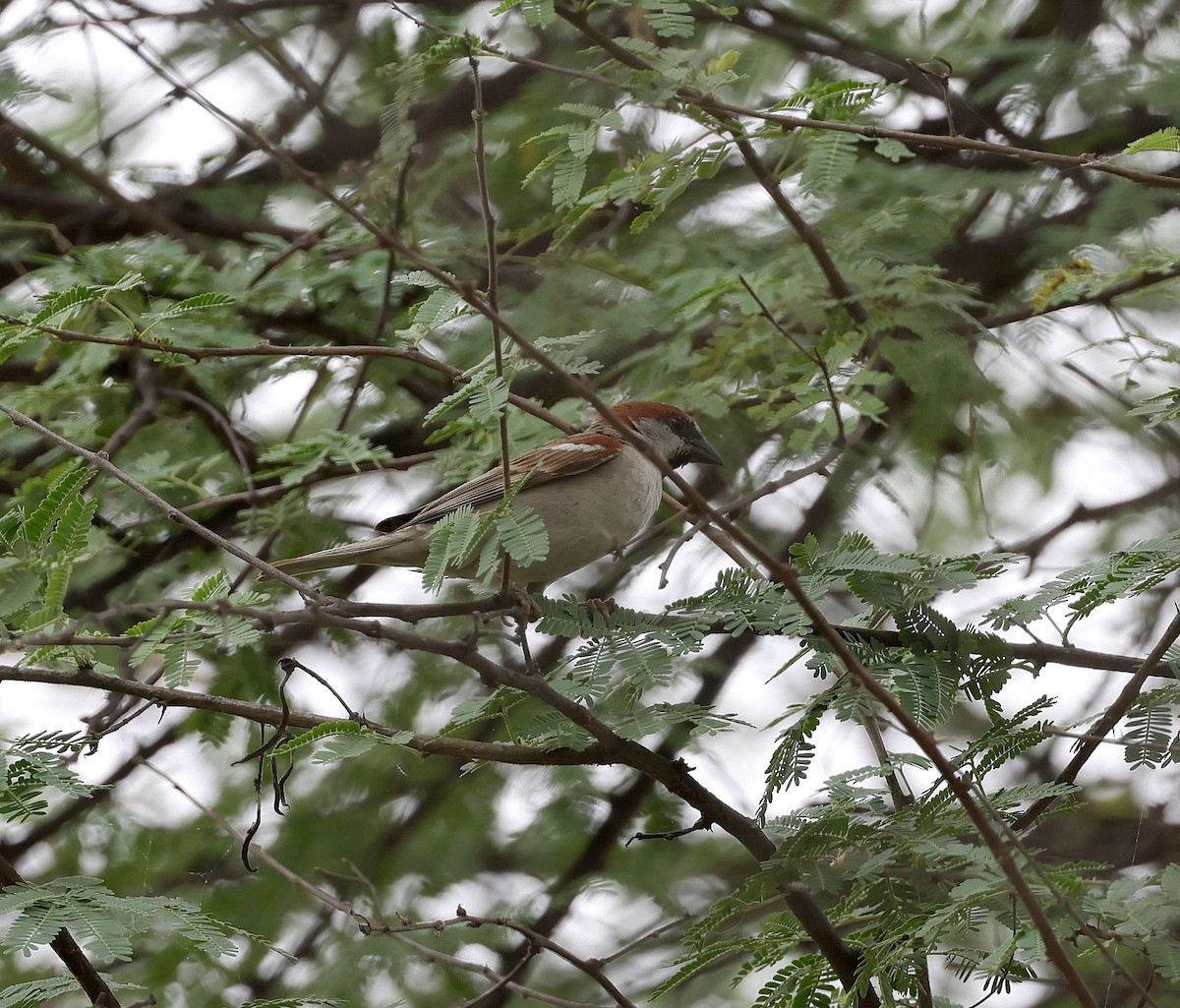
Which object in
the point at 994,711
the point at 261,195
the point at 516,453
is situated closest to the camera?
the point at 994,711

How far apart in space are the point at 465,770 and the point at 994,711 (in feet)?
4.52

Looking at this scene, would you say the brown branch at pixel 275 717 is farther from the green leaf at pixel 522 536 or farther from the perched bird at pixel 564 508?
the perched bird at pixel 564 508

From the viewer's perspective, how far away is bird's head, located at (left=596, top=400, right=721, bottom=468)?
5352 millimetres

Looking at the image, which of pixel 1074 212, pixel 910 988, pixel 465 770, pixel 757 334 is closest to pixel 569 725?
pixel 465 770

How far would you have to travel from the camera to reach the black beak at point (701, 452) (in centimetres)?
552

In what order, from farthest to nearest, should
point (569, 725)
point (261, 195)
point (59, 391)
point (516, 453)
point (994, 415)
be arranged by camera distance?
1. point (261, 195)
2. point (994, 415)
3. point (59, 391)
4. point (516, 453)
5. point (569, 725)

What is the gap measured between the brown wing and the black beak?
0.65 meters

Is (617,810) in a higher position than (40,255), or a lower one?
lower

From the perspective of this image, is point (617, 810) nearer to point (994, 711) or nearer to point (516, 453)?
point (516, 453)

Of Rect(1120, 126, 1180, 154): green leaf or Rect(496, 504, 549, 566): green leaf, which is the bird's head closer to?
Rect(496, 504, 549, 566): green leaf

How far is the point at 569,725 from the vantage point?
289cm

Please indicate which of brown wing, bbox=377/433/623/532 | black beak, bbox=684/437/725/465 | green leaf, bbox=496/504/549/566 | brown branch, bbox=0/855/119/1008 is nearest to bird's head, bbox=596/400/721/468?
black beak, bbox=684/437/725/465

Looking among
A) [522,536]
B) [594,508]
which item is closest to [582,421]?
[594,508]

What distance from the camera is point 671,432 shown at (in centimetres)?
547
